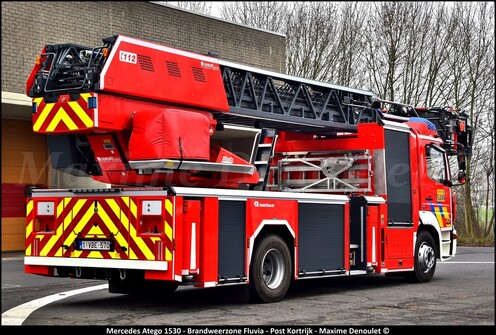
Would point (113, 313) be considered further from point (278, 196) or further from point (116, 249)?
point (278, 196)

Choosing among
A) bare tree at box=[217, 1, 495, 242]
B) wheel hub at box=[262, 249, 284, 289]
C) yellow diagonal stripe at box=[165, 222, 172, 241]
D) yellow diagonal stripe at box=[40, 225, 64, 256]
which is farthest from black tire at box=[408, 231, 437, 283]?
bare tree at box=[217, 1, 495, 242]

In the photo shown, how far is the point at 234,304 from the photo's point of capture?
1154cm

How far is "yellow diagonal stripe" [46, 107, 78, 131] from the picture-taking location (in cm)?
1069

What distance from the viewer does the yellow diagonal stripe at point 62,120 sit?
10688 millimetres

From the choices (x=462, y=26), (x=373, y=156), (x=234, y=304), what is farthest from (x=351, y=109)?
(x=462, y=26)

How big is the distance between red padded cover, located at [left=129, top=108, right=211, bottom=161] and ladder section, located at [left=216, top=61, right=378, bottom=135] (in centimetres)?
146

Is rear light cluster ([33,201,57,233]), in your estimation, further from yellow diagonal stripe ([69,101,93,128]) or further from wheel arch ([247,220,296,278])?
wheel arch ([247,220,296,278])

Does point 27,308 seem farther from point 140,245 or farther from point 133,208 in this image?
point 133,208

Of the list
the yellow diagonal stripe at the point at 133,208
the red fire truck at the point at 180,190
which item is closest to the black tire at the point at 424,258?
the red fire truck at the point at 180,190

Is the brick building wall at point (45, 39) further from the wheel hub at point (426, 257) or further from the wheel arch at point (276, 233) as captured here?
the wheel hub at point (426, 257)

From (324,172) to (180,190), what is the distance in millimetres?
5117

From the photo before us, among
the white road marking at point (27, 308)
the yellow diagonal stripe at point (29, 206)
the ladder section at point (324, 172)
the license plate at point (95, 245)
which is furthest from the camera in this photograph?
the ladder section at point (324, 172)

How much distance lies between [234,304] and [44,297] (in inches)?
124

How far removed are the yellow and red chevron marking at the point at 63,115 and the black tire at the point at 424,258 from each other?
7.08m
